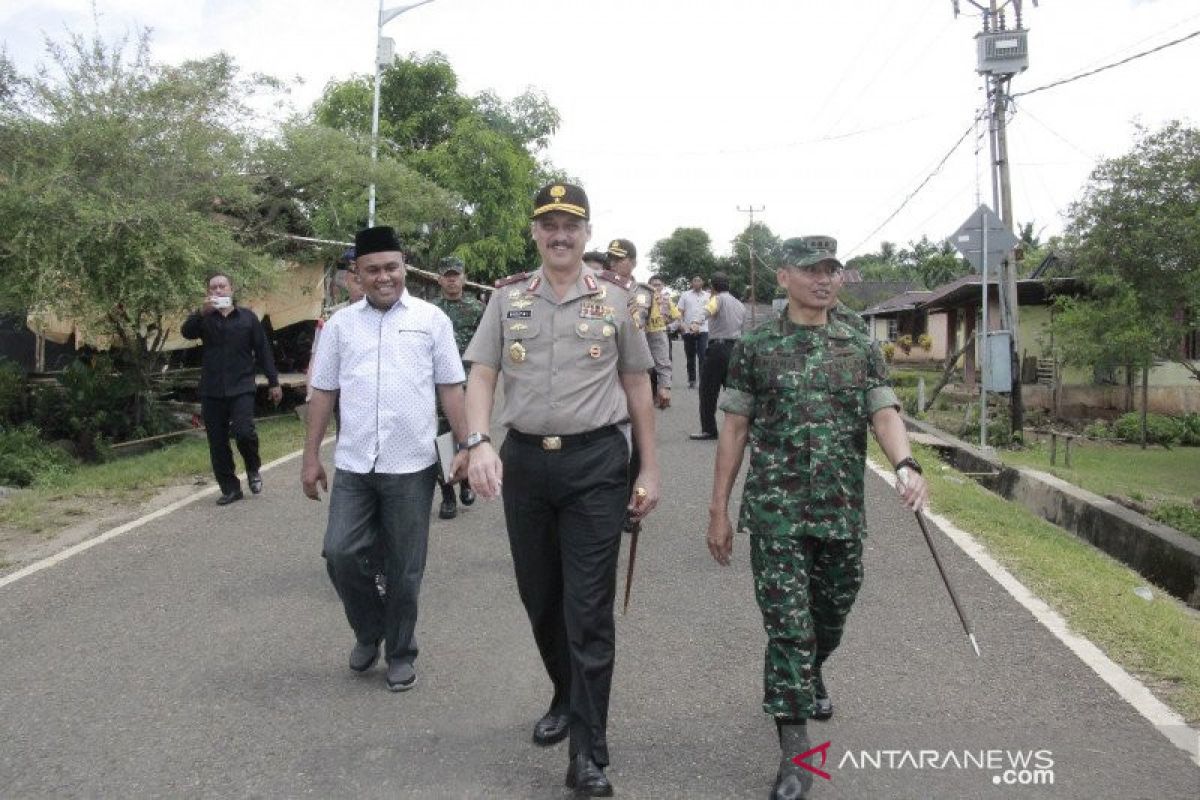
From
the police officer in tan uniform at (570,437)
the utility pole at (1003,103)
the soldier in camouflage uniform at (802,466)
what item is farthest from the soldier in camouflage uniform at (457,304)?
the utility pole at (1003,103)

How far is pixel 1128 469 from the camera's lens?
62.3 feet

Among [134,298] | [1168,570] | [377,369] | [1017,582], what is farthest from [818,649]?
[134,298]

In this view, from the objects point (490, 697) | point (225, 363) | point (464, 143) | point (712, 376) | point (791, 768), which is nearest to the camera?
point (791, 768)

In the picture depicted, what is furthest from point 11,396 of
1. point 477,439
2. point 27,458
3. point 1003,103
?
point 1003,103

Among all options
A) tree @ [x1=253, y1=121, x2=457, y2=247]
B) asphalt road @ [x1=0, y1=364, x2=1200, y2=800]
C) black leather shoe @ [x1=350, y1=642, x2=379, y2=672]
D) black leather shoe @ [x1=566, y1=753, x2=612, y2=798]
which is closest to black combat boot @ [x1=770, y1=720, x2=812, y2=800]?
asphalt road @ [x1=0, y1=364, x2=1200, y2=800]

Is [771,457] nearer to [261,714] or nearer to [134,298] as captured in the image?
[261,714]

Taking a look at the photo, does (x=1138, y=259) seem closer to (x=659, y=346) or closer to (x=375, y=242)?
(x=659, y=346)

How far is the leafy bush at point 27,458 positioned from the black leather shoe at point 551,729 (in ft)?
27.6

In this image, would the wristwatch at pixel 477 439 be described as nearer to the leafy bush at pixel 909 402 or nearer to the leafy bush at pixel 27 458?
the leafy bush at pixel 27 458

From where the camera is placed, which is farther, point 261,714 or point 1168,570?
point 1168,570

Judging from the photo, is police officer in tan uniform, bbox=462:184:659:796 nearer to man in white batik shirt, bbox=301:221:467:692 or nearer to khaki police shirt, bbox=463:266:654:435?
khaki police shirt, bbox=463:266:654:435

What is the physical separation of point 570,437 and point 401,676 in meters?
1.60

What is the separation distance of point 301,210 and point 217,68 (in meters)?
Result: 3.12

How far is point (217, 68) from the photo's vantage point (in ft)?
46.3
